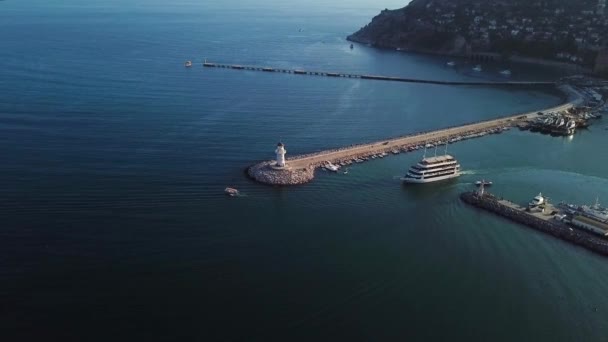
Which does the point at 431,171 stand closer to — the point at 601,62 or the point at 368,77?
the point at 368,77

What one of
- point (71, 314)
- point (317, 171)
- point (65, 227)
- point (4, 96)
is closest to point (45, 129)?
point (4, 96)

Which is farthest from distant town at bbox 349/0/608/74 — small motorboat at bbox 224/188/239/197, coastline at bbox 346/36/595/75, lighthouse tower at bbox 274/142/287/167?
small motorboat at bbox 224/188/239/197

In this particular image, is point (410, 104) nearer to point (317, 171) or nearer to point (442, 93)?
point (442, 93)

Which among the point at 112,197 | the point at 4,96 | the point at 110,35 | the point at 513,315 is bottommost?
the point at 513,315

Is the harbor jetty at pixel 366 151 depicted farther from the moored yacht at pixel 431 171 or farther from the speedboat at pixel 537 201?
Answer: the speedboat at pixel 537 201

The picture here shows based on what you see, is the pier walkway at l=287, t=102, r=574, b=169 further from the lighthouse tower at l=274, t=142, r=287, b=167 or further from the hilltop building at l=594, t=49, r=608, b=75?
the hilltop building at l=594, t=49, r=608, b=75

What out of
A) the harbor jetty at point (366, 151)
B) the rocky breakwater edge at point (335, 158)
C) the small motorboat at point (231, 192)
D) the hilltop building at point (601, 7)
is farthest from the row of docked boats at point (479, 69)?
the small motorboat at point (231, 192)
